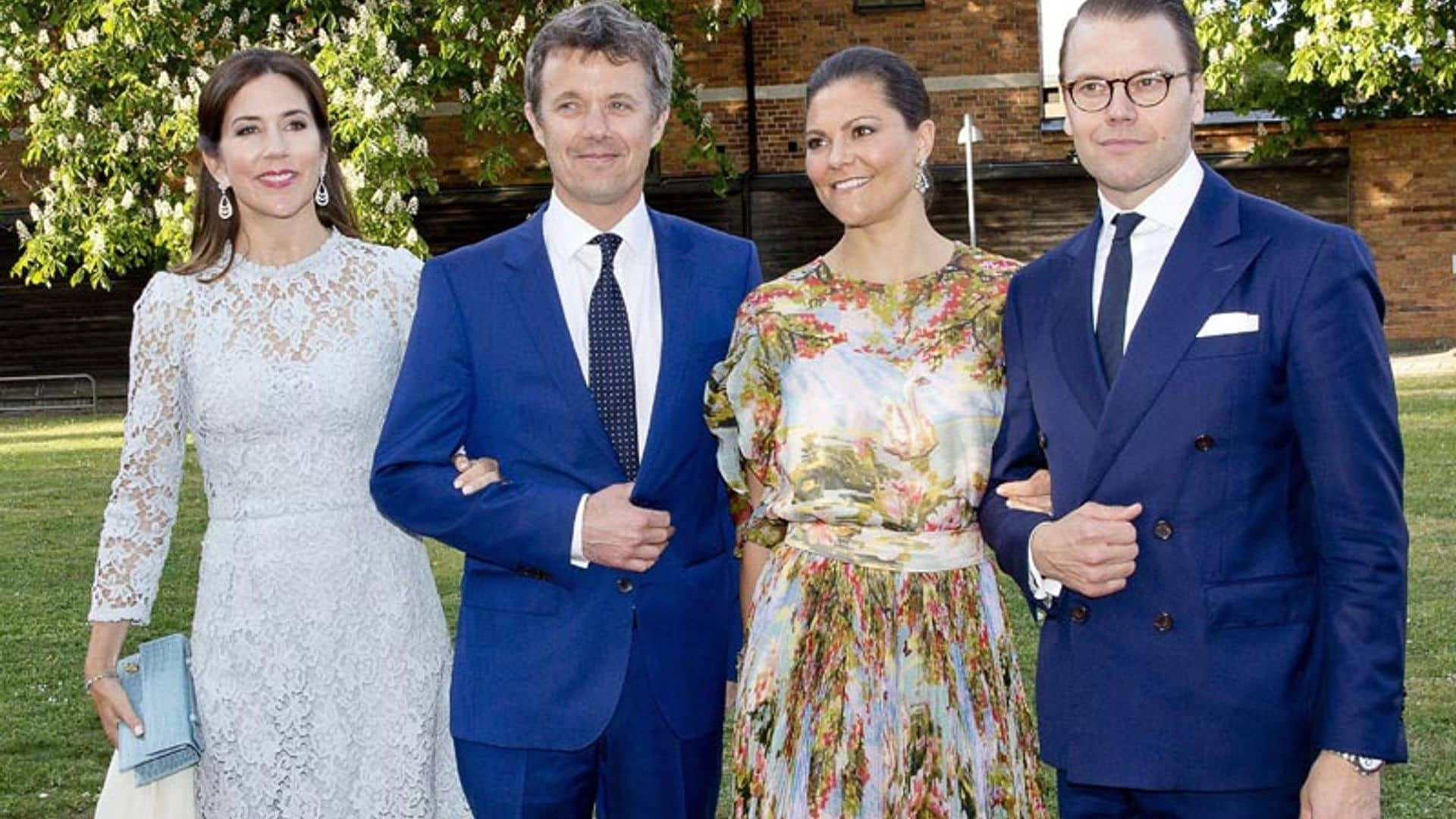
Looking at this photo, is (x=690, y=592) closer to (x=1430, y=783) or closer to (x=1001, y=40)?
(x=1430, y=783)

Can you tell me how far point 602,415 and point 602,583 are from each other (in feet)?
1.20

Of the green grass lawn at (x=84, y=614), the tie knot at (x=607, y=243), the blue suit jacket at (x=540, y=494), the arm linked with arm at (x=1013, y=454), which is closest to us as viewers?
the arm linked with arm at (x=1013, y=454)

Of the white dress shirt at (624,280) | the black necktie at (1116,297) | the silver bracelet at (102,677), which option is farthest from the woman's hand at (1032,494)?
the silver bracelet at (102,677)

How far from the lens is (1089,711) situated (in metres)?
3.16

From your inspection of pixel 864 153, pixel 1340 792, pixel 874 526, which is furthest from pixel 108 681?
pixel 1340 792

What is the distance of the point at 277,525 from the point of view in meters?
3.85

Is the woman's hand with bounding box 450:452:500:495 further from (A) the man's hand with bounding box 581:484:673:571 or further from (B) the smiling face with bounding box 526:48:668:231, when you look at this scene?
(B) the smiling face with bounding box 526:48:668:231

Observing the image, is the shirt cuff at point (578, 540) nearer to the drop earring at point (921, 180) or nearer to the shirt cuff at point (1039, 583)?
the shirt cuff at point (1039, 583)

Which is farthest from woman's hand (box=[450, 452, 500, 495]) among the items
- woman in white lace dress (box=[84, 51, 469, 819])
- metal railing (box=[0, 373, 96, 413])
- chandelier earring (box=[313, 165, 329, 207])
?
metal railing (box=[0, 373, 96, 413])

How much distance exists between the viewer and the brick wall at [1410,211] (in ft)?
80.8

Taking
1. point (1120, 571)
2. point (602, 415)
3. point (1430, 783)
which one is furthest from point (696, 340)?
point (1430, 783)

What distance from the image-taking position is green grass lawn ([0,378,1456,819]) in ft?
21.7

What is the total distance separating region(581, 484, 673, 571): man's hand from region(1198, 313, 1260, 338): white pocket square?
3.76 feet

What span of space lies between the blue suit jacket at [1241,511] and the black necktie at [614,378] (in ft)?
3.01
